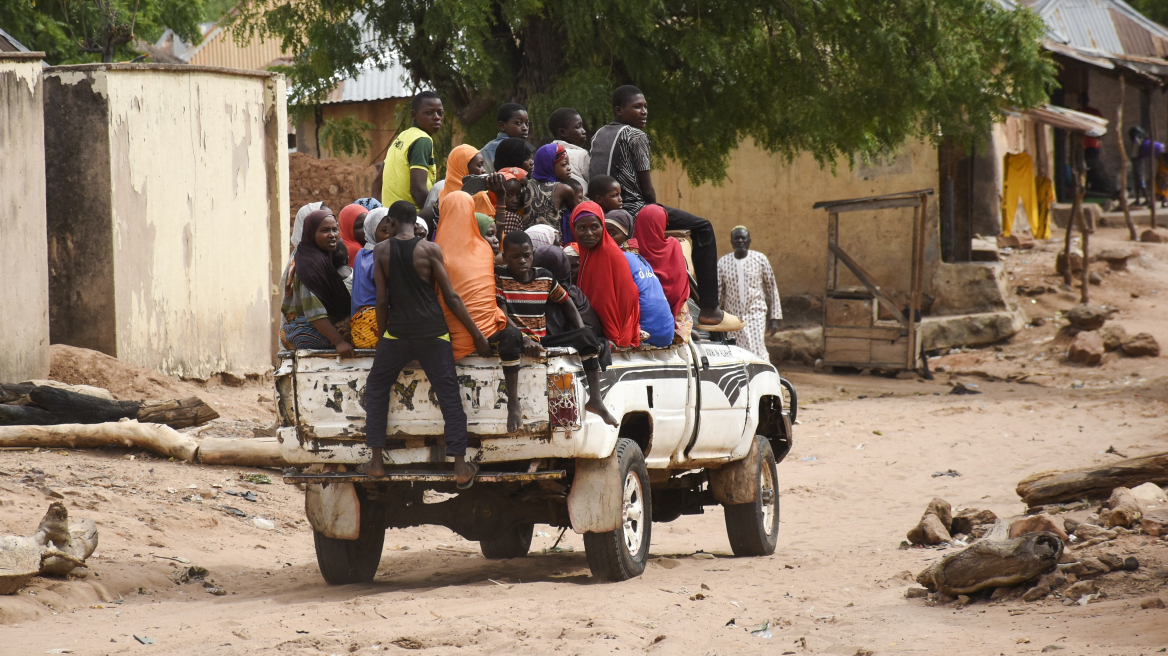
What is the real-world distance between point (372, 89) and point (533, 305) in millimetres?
17709

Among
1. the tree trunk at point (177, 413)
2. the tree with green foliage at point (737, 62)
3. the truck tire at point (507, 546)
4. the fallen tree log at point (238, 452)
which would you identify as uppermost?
the tree with green foliage at point (737, 62)

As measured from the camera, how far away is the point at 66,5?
21578 millimetres

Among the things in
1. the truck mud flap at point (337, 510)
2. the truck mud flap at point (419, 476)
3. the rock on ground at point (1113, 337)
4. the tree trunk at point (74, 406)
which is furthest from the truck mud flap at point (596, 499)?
the rock on ground at point (1113, 337)

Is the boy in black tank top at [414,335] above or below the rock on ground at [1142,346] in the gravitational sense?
above

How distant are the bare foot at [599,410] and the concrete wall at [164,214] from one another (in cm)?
579

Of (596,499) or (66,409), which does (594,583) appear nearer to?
(596,499)

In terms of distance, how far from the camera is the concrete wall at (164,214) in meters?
9.71

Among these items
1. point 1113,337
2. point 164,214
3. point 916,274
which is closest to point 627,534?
point 164,214

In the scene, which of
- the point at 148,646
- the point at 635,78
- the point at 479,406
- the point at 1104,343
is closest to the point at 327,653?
the point at 148,646

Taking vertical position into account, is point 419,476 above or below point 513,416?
below

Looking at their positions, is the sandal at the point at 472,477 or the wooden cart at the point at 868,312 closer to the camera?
the sandal at the point at 472,477

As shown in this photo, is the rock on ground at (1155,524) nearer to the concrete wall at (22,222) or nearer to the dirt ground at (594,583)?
the dirt ground at (594,583)

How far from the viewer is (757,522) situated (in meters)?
6.85

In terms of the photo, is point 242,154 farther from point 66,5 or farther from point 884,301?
point 66,5
